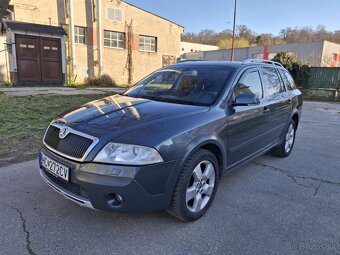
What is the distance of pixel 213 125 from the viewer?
2922 mm

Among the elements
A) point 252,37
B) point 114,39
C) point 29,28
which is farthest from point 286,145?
point 252,37

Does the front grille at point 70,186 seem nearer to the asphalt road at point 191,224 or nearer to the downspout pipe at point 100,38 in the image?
the asphalt road at point 191,224

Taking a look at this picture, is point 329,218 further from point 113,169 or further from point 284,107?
point 113,169

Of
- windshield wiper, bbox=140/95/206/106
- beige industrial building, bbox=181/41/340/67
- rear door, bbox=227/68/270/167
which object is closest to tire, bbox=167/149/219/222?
rear door, bbox=227/68/270/167

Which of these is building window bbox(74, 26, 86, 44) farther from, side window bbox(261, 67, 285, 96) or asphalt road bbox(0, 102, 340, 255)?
side window bbox(261, 67, 285, 96)

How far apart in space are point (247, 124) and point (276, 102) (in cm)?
109

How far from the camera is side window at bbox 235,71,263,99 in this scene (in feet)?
11.5

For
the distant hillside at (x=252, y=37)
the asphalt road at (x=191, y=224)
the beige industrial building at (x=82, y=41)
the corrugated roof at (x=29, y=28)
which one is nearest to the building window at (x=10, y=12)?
the beige industrial building at (x=82, y=41)

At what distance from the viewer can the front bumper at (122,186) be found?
2299 millimetres

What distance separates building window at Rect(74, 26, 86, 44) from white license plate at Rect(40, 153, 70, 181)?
1912 cm

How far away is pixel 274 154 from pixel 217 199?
7.40 ft

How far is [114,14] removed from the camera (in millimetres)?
21344

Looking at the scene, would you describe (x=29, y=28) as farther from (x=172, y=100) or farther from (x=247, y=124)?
(x=247, y=124)

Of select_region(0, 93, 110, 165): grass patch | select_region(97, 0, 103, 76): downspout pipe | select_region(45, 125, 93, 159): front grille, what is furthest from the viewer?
select_region(97, 0, 103, 76): downspout pipe
